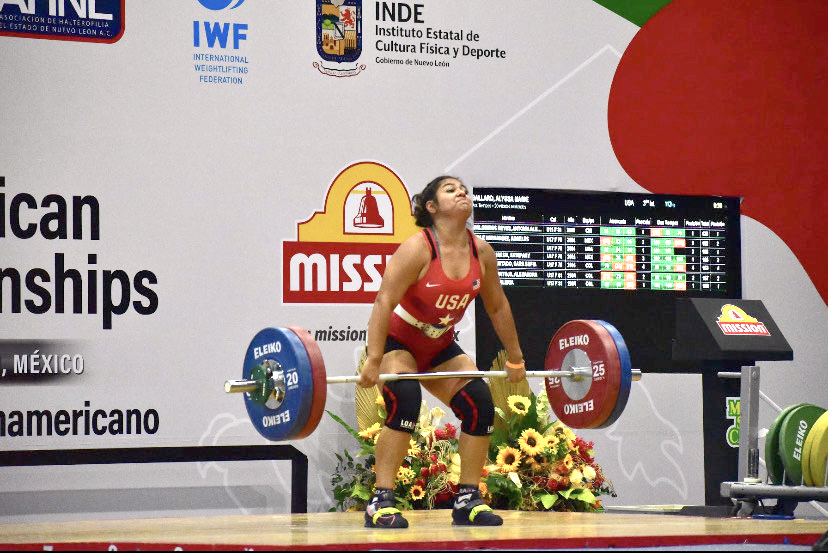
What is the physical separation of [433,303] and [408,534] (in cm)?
92

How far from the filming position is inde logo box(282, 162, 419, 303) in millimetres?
5828

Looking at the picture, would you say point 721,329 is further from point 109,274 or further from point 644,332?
point 109,274

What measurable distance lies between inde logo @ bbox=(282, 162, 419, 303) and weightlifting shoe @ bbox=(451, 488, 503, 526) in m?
1.85

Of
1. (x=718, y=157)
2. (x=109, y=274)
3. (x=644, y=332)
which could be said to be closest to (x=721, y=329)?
(x=644, y=332)

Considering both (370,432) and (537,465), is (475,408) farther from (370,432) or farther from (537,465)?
(537,465)

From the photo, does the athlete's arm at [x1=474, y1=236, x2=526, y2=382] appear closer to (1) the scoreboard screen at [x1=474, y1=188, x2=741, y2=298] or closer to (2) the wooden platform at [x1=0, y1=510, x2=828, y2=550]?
(2) the wooden platform at [x1=0, y1=510, x2=828, y2=550]

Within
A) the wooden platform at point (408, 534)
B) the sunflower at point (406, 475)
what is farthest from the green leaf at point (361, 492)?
the wooden platform at point (408, 534)

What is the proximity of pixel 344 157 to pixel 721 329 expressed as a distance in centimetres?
225

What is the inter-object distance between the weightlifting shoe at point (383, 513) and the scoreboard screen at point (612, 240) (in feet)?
7.12

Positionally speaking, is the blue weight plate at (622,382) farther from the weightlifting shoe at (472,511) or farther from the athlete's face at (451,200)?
the athlete's face at (451,200)

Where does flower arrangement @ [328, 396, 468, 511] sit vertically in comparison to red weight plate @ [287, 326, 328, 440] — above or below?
below

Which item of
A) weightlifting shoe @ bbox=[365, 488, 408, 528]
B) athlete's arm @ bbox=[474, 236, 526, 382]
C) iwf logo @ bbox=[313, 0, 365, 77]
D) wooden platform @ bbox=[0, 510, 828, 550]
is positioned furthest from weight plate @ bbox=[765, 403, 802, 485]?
iwf logo @ bbox=[313, 0, 365, 77]

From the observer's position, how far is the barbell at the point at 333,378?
3.85 metres

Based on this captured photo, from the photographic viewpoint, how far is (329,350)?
19.1 ft
